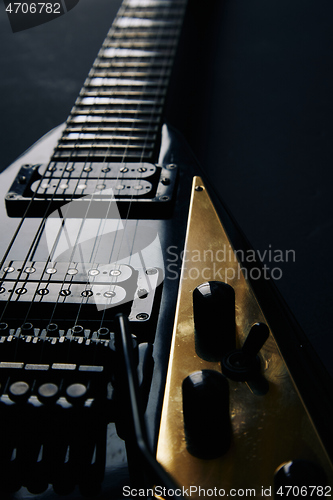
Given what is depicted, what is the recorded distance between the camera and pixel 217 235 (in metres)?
0.73

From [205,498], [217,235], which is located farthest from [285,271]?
[205,498]

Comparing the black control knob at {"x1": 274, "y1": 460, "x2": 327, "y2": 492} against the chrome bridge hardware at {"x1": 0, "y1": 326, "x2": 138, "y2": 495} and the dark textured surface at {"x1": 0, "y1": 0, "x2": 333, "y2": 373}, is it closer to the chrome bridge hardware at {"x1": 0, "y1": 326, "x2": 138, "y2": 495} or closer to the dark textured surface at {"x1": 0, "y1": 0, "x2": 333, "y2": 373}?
the chrome bridge hardware at {"x1": 0, "y1": 326, "x2": 138, "y2": 495}

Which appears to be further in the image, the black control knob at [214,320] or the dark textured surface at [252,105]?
the dark textured surface at [252,105]

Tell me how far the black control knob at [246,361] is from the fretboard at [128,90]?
1.69 feet

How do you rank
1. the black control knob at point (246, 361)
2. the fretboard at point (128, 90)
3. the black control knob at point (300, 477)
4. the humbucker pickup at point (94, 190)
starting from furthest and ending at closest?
the fretboard at point (128, 90) < the humbucker pickup at point (94, 190) < the black control knob at point (246, 361) < the black control knob at point (300, 477)

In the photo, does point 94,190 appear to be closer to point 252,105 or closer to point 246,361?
point 246,361

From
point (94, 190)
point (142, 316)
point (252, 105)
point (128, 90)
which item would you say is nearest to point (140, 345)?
point (142, 316)

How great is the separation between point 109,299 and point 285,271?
50 cm

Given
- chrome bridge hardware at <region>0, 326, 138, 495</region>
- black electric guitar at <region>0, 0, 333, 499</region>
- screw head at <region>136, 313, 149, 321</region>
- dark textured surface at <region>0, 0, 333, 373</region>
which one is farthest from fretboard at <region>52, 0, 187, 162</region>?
chrome bridge hardware at <region>0, 326, 138, 495</region>

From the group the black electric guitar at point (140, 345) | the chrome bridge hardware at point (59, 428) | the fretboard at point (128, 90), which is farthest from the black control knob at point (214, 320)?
the fretboard at point (128, 90)

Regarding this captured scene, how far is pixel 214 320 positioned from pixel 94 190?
41 cm

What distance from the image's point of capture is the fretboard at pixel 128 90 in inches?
37.7

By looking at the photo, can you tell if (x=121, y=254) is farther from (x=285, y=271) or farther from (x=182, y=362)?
(x=285, y=271)

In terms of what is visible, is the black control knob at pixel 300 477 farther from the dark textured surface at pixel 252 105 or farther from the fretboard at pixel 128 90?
the fretboard at pixel 128 90
